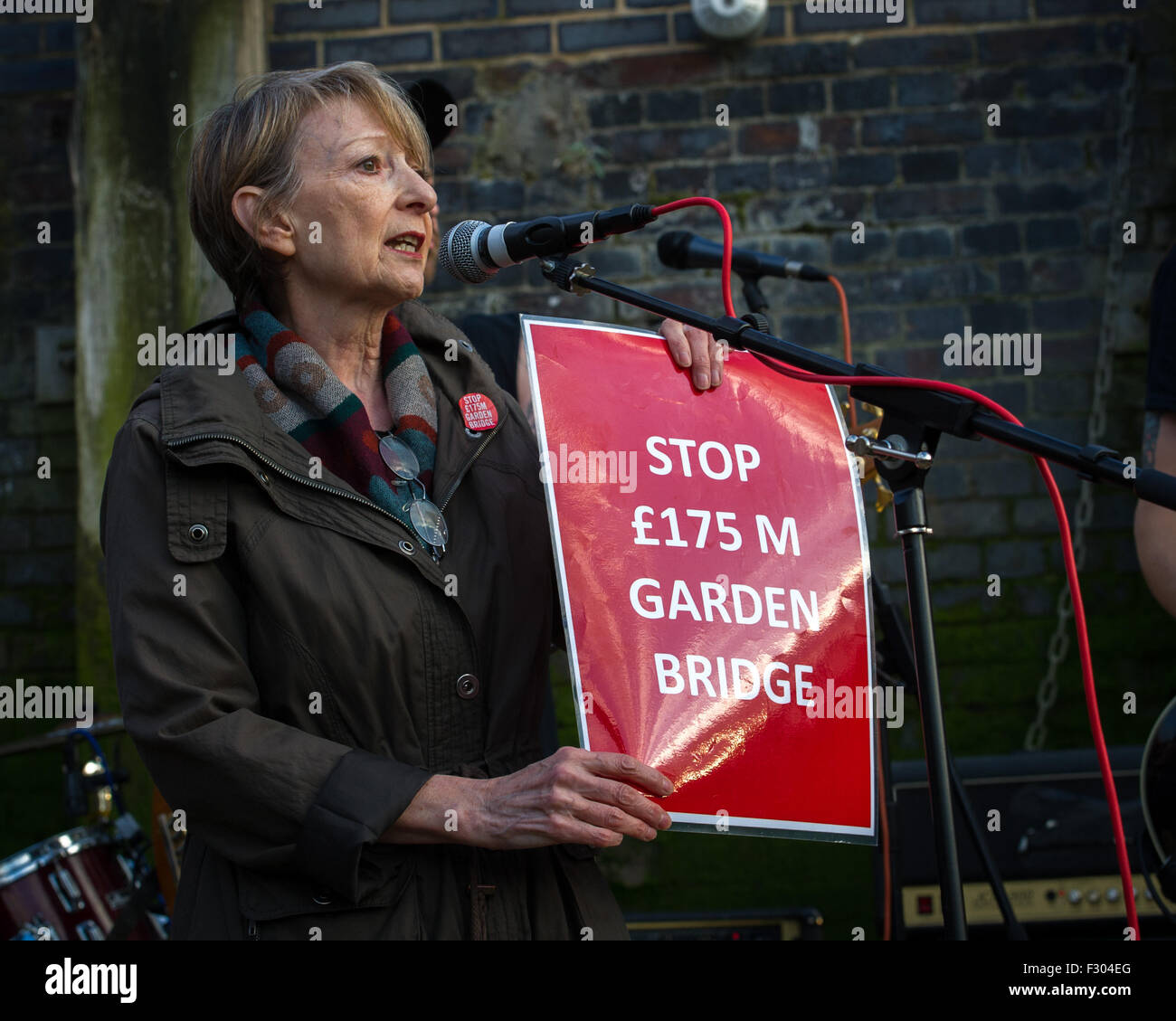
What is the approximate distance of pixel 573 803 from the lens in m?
1.42

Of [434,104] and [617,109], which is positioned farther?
[617,109]

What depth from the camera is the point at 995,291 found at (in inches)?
158

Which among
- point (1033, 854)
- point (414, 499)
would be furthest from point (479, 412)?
point (1033, 854)

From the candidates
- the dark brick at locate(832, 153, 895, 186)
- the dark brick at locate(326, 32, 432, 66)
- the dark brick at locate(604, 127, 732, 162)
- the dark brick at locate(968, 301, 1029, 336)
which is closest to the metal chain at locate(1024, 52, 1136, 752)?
the dark brick at locate(968, 301, 1029, 336)

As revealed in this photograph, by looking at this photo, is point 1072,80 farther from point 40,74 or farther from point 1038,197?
point 40,74

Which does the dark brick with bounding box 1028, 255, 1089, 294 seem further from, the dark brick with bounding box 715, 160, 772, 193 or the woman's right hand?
the woman's right hand

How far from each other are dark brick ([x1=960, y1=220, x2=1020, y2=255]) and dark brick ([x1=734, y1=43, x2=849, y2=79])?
2.29ft

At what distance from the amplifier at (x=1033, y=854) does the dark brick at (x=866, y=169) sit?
2.09 metres

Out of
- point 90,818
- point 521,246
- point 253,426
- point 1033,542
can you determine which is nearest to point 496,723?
point 253,426

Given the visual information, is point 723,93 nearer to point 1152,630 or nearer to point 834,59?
point 834,59

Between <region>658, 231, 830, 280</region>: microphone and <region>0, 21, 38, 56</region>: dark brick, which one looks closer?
<region>658, 231, 830, 280</region>: microphone

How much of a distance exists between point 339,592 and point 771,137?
299 cm

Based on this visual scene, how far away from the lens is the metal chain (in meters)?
3.96

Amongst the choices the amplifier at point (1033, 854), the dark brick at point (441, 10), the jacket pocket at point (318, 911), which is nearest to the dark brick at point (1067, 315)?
the amplifier at point (1033, 854)
